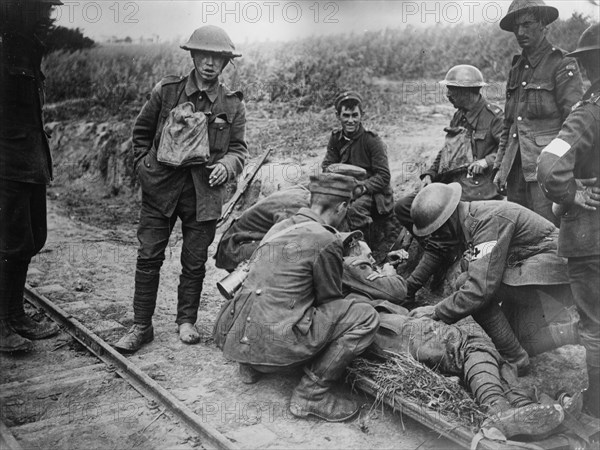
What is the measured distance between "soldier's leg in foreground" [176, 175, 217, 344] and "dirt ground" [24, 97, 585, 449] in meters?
0.17

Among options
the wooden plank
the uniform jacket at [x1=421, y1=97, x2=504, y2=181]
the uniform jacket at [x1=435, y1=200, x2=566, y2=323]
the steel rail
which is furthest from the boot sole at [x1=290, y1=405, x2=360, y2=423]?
the uniform jacket at [x1=421, y1=97, x2=504, y2=181]

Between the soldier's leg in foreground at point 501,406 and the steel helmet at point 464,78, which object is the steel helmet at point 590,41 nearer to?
the soldier's leg in foreground at point 501,406

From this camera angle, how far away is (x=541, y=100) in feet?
17.6

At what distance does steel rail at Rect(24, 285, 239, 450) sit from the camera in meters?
3.99

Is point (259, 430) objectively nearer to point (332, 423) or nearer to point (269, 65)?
point (332, 423)

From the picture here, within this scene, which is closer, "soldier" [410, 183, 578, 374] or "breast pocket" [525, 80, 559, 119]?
"soldier" [410, 183, 578, 374]

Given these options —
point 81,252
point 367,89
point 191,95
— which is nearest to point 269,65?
point 367,89

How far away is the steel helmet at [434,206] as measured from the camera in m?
4.52

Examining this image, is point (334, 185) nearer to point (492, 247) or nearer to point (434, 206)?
point (434, 206)

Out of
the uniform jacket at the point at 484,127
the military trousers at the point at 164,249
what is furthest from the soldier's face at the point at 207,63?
the uniform jacket at the point at 484,127

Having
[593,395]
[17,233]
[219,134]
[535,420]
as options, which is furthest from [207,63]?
[593,395]

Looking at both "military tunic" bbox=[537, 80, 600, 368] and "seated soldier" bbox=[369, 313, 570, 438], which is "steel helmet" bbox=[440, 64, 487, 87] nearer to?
"military tunic" bbox=[537, 80, 600, 368]

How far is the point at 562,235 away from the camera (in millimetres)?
3924

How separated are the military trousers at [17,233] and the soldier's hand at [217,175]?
1.48m
